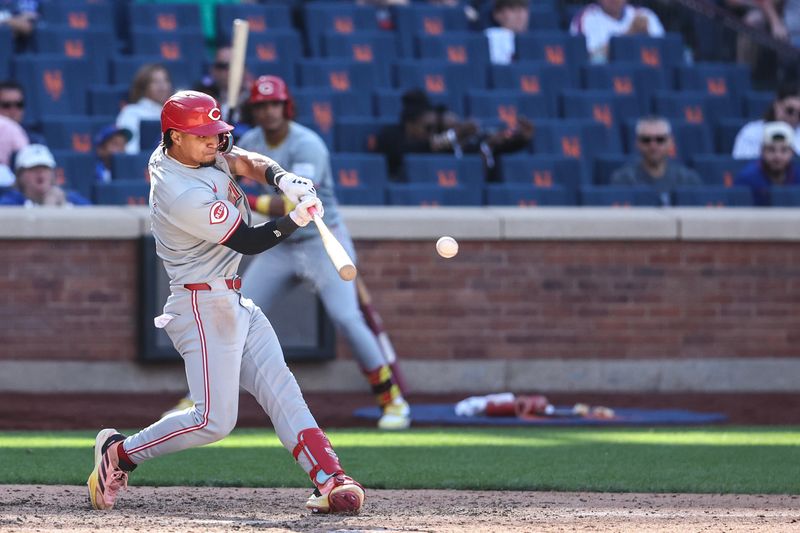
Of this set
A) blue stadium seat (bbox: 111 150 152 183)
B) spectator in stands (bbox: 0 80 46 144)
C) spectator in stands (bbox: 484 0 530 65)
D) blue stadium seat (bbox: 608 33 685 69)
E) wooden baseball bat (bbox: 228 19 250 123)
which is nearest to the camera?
wooden baseball bat (bbox: 228 19 250 123)

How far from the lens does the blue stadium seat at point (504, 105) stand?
1246cm

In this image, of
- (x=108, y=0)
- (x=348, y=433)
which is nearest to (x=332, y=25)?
(x=108, y=0)

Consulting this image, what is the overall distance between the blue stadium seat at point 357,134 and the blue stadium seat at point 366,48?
3.09 ft

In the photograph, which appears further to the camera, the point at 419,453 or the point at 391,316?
the point at 391,316

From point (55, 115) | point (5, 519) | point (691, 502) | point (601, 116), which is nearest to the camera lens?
point (5, 519)

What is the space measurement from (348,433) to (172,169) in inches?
137

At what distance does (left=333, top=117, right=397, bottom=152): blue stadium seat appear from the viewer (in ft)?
39.0

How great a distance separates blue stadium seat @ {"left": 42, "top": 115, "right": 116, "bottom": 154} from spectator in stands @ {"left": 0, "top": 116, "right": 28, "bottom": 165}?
2.30 ft

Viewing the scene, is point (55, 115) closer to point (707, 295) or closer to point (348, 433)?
point (348, 433)

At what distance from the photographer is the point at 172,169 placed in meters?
5.57

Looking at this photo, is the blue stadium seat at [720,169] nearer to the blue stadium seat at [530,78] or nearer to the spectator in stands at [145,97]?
the blue stadium seat at [530,78]

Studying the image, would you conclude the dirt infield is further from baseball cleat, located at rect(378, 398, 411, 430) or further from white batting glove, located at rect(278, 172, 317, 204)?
baseball cleat, located at rect(378, 398, 411, 430)

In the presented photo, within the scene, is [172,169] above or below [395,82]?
below

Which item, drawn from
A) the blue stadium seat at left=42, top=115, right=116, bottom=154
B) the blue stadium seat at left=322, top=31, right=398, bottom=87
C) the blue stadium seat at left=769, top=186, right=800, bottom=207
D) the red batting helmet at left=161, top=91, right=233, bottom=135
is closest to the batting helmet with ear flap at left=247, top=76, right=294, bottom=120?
the red batting helmet at left=161, top=91, right=233, bottom=135
